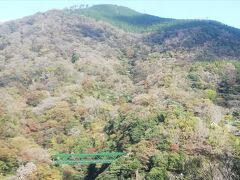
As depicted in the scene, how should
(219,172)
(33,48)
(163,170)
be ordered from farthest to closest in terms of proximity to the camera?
(33,48)
(163,170)
(219,172)

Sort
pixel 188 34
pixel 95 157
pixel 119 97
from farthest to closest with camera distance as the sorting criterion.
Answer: pixel 188 34, pixel 119 97, pixel 95 157

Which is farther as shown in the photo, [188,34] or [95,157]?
[188,34]

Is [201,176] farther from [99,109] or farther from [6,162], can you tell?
[99,109]

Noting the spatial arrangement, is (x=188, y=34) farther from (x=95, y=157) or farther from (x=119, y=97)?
(x=95, y=157)

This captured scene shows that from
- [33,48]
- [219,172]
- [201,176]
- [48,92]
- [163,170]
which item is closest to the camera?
[219,172]

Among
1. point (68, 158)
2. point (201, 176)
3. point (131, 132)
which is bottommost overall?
point (68, 158)

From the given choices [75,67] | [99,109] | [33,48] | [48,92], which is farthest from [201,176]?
[33,48]

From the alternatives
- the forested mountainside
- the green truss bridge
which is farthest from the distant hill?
the green truss bridge

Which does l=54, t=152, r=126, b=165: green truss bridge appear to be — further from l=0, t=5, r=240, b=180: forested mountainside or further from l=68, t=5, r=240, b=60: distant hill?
l=68, t=5, r=240, b=60: distant hill

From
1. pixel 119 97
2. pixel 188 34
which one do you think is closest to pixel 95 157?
pixel 119 97
